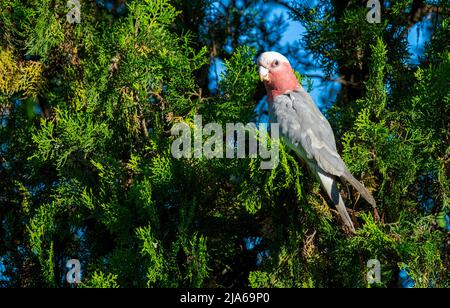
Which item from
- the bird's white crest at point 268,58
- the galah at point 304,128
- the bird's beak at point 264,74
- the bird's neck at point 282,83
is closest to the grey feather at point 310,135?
the galah at point 304,128

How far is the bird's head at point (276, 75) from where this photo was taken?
5977mm

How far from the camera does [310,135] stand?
17.4ft

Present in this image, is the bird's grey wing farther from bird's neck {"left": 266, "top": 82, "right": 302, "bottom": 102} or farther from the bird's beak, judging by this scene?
the bird's beak

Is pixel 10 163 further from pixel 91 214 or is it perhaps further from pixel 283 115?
pixel 283 115

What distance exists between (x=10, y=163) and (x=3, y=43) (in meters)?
1.07

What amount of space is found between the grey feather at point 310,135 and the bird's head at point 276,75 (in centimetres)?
13

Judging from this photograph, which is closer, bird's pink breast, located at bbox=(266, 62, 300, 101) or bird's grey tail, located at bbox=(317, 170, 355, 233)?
bird's grey tail, located at bbox=(317, 170, 355, 233)

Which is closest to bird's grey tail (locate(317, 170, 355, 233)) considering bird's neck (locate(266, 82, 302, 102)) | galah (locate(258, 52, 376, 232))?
galah (locate(258, 52, 376, 232))

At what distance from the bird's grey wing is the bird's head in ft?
0.50

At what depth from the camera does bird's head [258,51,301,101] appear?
5977 millimetres

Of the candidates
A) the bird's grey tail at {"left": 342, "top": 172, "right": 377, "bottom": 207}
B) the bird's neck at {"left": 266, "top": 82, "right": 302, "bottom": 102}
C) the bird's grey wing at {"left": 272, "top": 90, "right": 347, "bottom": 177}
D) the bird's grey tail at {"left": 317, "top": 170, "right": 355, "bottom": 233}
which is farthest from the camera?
the bird's neck at {"left": 266, "top": 82, "right": 302, "bottom": 102}

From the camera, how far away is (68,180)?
5.55 metres

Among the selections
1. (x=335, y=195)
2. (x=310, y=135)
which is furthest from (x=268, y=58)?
(x=335, y=195)

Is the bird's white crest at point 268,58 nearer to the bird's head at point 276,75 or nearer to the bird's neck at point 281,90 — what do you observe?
the bird's head at point 276,75
